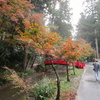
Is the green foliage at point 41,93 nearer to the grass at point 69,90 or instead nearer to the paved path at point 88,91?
the grass at point 69,90

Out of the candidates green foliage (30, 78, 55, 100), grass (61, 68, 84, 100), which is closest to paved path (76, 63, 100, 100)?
grass (61, 68, 84, 100)

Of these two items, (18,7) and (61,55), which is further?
(18,7)

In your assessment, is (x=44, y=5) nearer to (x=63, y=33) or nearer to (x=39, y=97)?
(x=63, y=33)

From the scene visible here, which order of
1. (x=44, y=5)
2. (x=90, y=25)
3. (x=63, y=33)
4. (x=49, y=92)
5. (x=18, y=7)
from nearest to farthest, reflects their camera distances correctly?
(x=49, y=92) < (x=18, y=7) < (x=44, y=5) < (x=63, y=33) < (x=90, y=25)

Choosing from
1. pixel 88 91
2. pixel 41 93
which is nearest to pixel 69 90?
pixel 88 91

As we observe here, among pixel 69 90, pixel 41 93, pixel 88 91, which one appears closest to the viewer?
pixel 41 93

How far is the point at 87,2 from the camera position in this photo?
26.2 meters

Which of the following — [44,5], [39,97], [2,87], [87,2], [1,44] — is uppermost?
[87,2]

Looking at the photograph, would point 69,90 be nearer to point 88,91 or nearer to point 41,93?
point 88,91

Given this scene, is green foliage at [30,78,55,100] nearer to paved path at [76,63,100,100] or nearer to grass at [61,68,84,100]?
grass at [61,68,84,100]

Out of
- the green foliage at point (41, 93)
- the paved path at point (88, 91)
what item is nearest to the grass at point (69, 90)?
the paved path at point (88, 91)

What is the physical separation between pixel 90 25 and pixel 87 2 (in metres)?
6.27

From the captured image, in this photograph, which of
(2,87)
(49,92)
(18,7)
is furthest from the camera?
(2,87)

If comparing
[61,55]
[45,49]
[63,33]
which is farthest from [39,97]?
[63,33]
